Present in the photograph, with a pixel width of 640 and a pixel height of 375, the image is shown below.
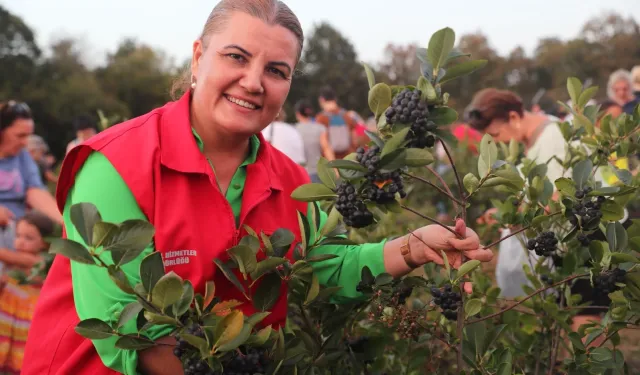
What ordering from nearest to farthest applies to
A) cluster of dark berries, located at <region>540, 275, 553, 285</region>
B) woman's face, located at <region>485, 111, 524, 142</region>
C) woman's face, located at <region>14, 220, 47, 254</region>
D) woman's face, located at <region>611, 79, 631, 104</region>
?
cluster of dark berries, located at <region>540, 275, 553, 285</region>
woman's face, located at <region>485, 111, 524, 142</region>
woman's face, located at <region>14, 220, 47, 254</region>
woman's face, located at <region>611, 79, 631, 104</region>

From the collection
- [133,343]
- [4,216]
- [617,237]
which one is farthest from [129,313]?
[4,216]

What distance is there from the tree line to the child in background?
28474 mm

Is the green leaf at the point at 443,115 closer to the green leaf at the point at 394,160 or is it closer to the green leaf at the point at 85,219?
the green leaf at the point at 394,160

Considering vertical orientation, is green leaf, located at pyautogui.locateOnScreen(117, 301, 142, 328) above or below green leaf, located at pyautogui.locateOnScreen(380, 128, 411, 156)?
below

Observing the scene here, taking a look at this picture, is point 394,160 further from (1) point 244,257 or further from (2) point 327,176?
(1) point 244,257

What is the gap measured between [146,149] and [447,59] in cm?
71

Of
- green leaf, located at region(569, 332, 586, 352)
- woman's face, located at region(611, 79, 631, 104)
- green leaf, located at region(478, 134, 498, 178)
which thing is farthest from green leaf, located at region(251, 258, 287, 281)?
woman's face, located at region(611, 79, 631, 104)

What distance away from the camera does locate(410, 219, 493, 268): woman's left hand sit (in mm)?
1501

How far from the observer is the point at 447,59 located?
138cm

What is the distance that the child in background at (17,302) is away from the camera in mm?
3934

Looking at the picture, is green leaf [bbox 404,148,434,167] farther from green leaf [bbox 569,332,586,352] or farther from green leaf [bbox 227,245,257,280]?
green leaf [bbox 569,332,586,352]

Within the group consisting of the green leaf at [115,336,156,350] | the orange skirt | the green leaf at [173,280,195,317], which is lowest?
the orange skirt

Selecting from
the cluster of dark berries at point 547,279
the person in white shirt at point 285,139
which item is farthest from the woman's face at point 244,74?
the person in white shirt at point 285,139

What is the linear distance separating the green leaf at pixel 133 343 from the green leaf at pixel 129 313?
37mm
